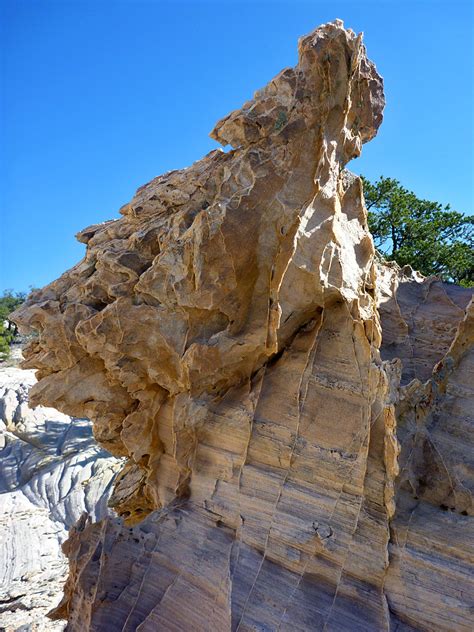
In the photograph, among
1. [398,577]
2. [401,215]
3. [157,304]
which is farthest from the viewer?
[401,215]

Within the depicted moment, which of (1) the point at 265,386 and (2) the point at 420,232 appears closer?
(1) the point at 265,386

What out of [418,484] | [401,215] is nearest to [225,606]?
[418,484]

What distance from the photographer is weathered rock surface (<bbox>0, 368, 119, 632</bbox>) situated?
12123 mm

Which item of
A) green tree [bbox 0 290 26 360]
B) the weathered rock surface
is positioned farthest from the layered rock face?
green tree [bbox 0 290 26 360]

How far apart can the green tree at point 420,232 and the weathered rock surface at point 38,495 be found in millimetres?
14082

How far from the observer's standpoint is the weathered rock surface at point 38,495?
477 inches

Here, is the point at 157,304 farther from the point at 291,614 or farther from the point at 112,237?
the point at 291,614

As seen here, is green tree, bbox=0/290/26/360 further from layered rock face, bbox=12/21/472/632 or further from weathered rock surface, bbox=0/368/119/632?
layered rock face, bbox=12/21/472/632

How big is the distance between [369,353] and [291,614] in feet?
11.4

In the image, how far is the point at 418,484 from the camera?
19.4 ft

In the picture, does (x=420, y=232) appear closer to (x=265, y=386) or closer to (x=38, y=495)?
(x=265, y=386)

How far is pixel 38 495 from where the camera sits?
58.3 ft

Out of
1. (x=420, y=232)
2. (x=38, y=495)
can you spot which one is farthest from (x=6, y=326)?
(x=420, y=232)

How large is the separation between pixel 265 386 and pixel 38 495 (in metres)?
15.3
